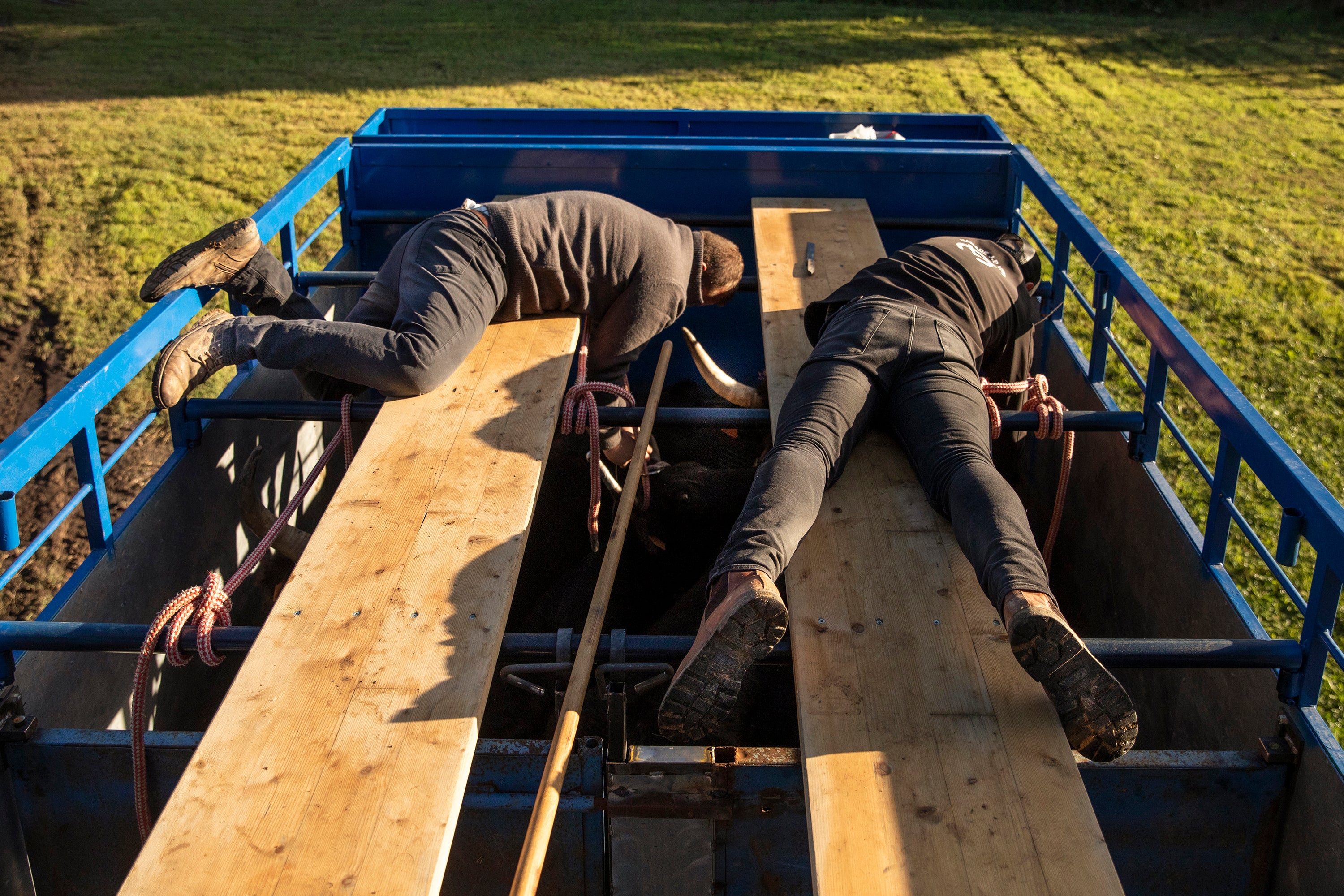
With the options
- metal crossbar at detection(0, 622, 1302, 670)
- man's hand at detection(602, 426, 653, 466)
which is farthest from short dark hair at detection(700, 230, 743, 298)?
metal crossbar at detection(0, 622, 1302, 670)

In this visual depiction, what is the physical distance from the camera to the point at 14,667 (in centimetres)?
266

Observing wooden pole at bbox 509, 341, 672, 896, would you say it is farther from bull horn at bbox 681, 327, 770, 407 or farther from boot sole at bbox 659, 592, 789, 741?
bull horn at bbox 681, 327, 770, 407

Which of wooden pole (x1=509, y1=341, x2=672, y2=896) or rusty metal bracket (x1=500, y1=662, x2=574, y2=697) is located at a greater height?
wooden pole (x1=509, y1=341, x2=672, y2=896)

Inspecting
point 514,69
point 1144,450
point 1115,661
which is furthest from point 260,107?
point 1115,661

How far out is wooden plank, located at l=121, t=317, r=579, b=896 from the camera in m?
1.94

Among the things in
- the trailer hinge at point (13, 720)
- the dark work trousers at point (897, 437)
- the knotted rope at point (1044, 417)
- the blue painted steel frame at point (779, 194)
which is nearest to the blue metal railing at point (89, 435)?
the blue painted steel frame at point (779, 194)

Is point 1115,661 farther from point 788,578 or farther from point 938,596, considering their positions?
point 788,578

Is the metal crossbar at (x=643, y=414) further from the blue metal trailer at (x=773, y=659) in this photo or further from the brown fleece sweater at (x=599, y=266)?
the brown fleece sweater at (x=599, y=266)

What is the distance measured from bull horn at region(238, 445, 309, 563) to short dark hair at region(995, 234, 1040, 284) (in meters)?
2.88

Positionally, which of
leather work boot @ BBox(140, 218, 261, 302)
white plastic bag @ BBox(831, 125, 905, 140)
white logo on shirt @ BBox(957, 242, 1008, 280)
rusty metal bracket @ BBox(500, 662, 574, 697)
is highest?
white plastic bag @ BBox(831, 125, 905, 140)

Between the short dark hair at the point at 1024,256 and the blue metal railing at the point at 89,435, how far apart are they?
9.83 feet

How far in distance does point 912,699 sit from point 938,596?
40 cm

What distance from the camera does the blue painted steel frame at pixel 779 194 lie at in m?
2.62

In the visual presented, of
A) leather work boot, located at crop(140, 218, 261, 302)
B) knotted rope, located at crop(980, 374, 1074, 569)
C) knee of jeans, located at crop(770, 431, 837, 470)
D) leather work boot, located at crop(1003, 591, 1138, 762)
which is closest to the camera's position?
leather work boot, located at crop(1003, 591, 1138, 762)
